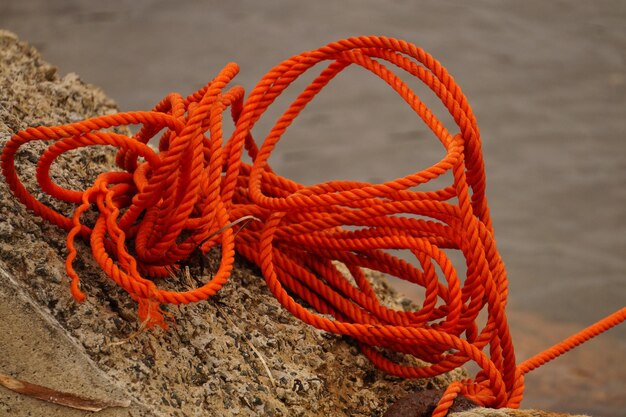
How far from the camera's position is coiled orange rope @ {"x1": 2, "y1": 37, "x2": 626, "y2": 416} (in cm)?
169

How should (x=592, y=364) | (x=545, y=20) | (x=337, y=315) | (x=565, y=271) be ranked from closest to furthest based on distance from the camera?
(x=337, y=315)
(x=592, y=364)
(x=565, y=271)
(x=545, y=20)

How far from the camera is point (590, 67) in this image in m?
5.00

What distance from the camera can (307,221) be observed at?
6.41 feet

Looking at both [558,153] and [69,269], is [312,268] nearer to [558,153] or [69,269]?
[69,269]

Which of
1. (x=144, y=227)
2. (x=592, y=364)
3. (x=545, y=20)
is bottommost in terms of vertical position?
(x=592, y=364)

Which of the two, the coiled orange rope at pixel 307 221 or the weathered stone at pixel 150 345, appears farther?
the coiled orange rope at pixel 307 221

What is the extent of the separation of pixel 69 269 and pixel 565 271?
2.68m

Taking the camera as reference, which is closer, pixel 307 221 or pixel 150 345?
pixel 150 345

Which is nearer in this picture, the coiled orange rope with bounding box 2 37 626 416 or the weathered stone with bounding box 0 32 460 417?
the weathered stone with bounding box 0 32 460 417

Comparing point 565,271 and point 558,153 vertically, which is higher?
point 558,153

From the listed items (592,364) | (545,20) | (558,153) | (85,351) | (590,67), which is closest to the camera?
(85,351)

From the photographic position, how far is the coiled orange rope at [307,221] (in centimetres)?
169

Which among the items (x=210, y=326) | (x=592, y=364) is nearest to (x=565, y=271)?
(x=592, y=364)

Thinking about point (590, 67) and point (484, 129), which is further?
point (590, 67)
